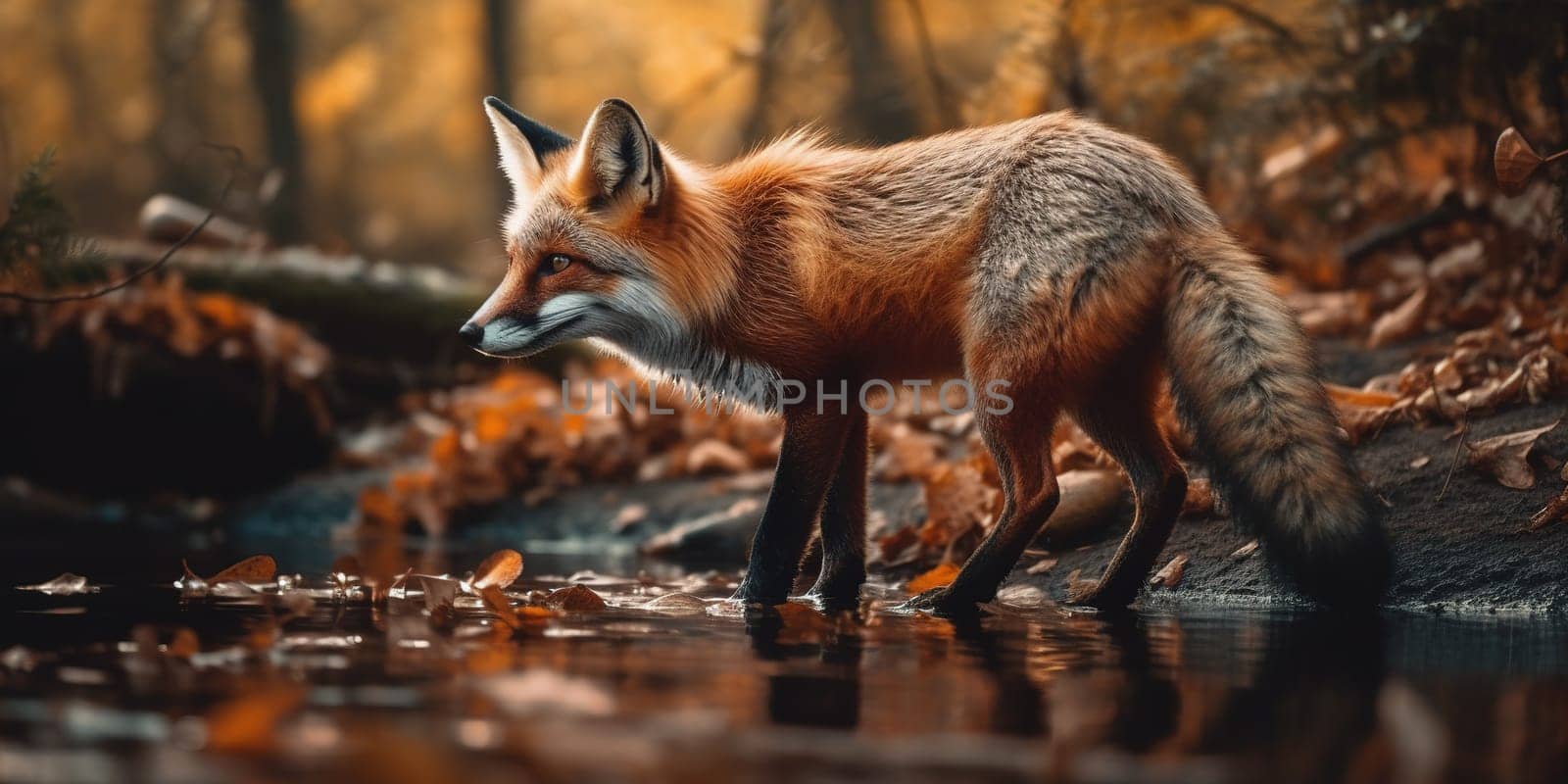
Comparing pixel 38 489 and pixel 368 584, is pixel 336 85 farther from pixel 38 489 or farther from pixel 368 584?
pixel 368 584

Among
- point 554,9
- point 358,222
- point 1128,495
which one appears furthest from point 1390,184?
point 554,9

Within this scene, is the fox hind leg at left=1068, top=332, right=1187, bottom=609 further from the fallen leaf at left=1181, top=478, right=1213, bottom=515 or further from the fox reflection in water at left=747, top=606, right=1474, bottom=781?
the fallen leaf at left=1181, top=478, right=1213, bottom=515

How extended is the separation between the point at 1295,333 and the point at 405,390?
7.62m

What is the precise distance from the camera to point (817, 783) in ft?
6.60

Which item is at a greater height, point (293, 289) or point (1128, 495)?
point (293, 289)

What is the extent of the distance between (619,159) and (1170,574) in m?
2.52

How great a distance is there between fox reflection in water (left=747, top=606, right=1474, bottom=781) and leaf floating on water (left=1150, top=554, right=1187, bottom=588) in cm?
75

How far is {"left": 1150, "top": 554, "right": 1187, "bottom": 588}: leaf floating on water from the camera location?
5.08m

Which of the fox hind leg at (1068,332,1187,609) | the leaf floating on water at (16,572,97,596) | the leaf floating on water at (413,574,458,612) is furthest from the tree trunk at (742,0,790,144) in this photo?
the leaf floating on water at (413,574,458,612)

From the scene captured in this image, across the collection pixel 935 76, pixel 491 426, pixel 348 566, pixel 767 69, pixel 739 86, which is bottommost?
pixel 348 566

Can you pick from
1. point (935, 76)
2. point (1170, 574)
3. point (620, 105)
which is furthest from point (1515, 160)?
point (935, 76)

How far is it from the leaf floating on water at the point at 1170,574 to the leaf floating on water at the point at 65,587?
148 inches

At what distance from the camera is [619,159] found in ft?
16.1

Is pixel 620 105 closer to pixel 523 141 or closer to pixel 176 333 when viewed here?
pixel 523 141
